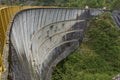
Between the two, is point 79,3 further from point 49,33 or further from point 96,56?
point 49,33

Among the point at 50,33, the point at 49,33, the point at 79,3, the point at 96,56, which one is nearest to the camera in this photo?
the point at 49,33

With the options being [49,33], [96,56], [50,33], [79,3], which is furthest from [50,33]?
[79,3]

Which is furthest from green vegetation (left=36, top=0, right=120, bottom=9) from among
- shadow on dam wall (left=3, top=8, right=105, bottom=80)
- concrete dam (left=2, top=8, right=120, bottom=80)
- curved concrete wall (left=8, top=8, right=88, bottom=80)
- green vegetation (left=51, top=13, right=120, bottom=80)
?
green vegetation (left=51, top=13, right=120, bottom=80)

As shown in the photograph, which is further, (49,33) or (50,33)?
(50,33)

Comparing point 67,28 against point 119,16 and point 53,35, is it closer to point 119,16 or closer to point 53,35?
point 53,35

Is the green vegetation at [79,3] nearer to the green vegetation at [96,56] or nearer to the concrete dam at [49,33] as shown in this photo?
the concrete dam at [49,33]

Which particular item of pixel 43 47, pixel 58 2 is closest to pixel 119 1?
pixel 58 2

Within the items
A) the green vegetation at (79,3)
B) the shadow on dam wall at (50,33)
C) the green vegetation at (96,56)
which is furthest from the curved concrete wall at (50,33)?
the green vegetation at (79,3)

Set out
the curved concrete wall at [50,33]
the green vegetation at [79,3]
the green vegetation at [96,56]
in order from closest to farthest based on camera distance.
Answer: the curved concrete wall at [50,33]
the green vegetation at [96,56]
the green vegetation at [79,3]
